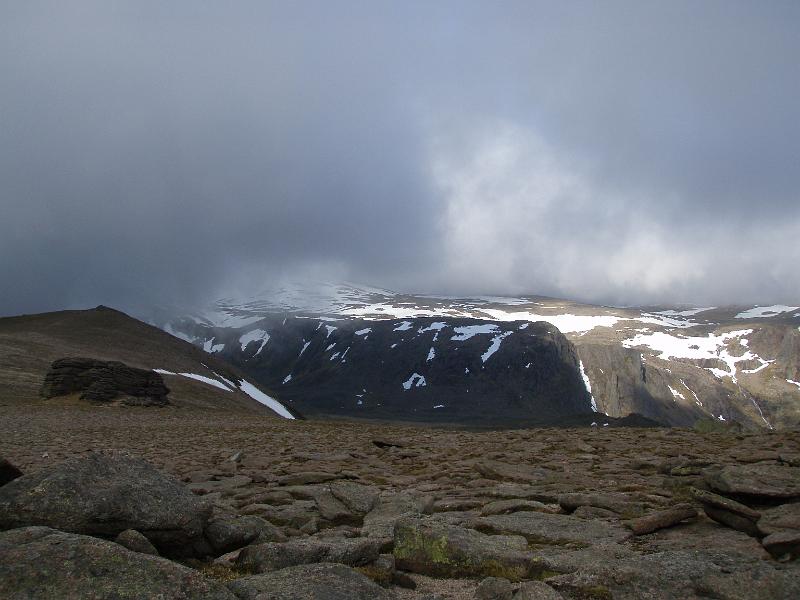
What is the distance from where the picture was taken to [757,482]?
29.1 ft

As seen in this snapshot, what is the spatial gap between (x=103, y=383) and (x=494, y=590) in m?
54.2

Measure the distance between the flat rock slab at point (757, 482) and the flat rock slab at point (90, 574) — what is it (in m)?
7.81

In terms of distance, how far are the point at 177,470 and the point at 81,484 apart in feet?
29.5

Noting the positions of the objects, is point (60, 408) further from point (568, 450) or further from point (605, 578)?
point (605, 578)

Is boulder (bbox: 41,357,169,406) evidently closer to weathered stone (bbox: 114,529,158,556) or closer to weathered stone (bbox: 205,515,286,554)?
weathered stone (bbox: 205,515,286,554)

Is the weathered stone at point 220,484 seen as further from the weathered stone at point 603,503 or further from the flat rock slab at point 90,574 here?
the flat rock slab at point 90,574

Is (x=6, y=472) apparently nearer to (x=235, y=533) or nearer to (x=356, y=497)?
(x=235, y=533)

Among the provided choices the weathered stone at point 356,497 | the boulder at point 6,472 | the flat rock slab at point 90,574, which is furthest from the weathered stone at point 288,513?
the flat rock slab at point 90,574

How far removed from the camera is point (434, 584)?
251 inches

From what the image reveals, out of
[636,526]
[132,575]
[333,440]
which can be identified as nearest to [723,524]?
[636,526]

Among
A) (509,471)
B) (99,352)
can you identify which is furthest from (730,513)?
(99,352)

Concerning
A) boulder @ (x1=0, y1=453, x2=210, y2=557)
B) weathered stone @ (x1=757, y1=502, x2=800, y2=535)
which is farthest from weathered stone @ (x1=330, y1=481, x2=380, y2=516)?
weathered stone @ (x1=757, y1=502, x2=800, y2=535)

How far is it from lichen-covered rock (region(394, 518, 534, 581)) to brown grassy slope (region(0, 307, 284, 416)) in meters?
46.7

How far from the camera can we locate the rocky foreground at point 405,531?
5.00 metres
